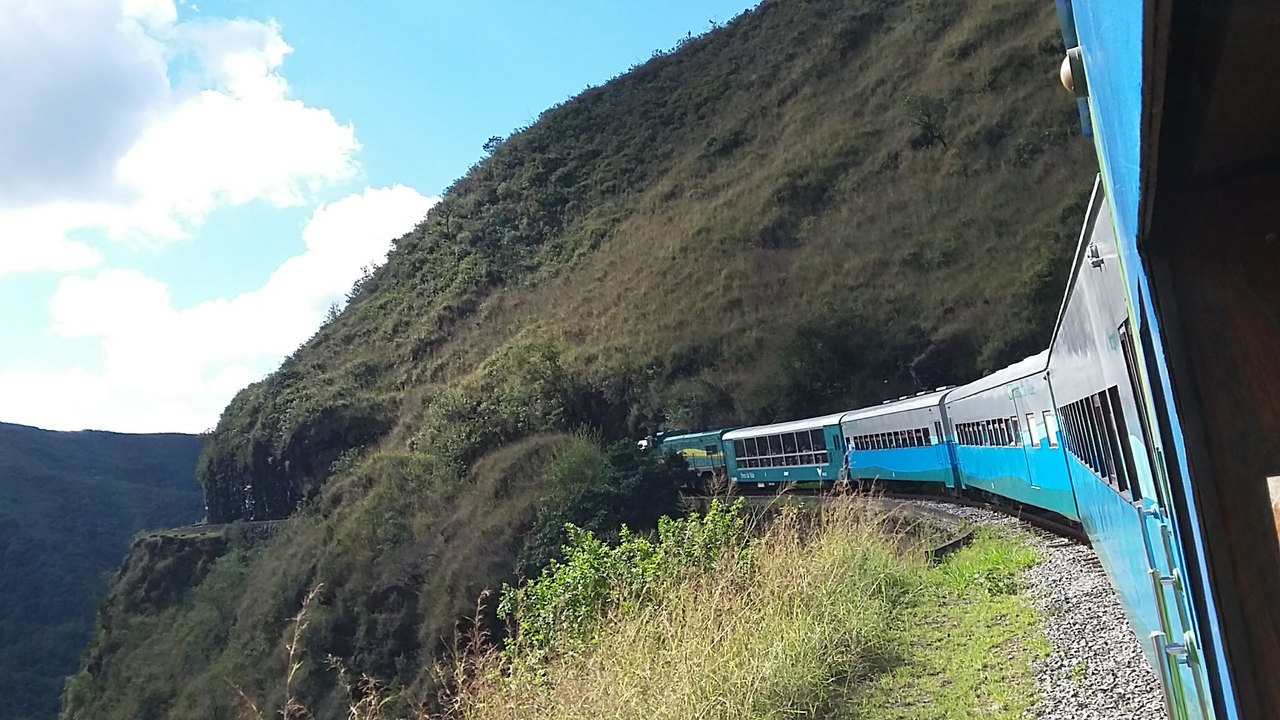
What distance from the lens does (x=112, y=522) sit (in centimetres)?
10562

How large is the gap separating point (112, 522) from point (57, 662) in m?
30.0

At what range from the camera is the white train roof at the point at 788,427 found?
2238 cm

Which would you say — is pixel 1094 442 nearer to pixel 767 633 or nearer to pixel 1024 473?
pixel 767 633

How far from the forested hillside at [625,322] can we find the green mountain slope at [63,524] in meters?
22.8

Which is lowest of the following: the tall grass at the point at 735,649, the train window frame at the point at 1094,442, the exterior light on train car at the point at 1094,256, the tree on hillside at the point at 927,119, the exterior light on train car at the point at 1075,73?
the tall grass at the point at 735,649

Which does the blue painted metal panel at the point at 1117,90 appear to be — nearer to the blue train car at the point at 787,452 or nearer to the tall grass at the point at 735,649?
the tall grass at the point at 735,649

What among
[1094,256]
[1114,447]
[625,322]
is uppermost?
[625,322]

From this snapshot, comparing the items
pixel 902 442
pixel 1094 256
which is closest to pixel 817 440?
pixel 902 442

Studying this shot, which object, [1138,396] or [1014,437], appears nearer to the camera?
[1138,396]

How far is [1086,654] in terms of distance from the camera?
674 centimetres

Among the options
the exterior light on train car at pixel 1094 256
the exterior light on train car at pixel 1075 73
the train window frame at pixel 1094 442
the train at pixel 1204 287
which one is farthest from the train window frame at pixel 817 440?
the exterior light on train car at pixel 1075 73

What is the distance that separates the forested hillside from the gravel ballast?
48.8 ft

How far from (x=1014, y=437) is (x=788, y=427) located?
450 inches

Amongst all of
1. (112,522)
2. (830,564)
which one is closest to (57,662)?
(112,522)
